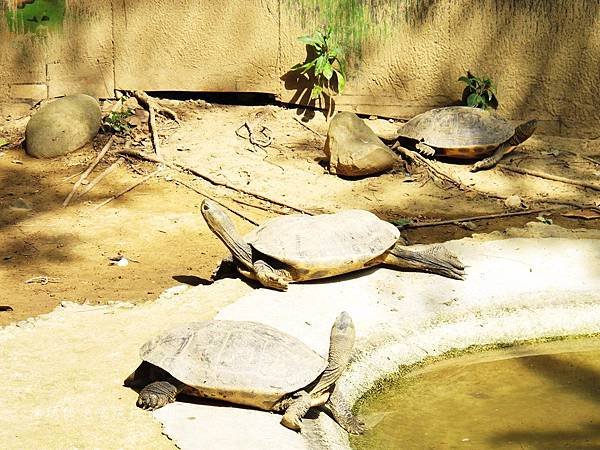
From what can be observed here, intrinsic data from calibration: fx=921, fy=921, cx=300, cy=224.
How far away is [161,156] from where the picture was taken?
372 inches

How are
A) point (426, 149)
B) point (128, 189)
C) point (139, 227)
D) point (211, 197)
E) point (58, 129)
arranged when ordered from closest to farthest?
1. point (139, 227)
2. point (211, 197)
3. point (128, 189)
4. point (426, 149)
5. point (58, 129)

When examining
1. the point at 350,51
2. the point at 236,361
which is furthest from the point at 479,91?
the point at 236,361

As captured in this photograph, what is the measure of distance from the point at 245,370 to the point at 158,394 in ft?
1.43

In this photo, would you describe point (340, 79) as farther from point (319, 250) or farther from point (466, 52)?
point (319, 250)

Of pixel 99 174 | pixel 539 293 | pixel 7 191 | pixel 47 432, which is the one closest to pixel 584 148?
pixel 539 293

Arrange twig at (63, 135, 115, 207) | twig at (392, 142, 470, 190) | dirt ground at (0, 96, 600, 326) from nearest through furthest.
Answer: dirt ground at (0, 96, 600, 326), twig at (63, 135, 115, 207), twig at (392, 142, 470, 190)

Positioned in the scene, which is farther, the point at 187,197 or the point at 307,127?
the point at 307,127

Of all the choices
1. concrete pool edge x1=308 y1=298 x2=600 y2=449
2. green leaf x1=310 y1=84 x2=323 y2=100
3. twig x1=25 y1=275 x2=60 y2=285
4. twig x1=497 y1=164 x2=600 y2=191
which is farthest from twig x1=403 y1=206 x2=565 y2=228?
twig x1=25 y1=275 x2=60 y2=285

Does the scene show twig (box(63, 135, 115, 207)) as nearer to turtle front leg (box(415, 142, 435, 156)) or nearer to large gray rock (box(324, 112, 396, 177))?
large gray rock (box(324, 112, 396, 177))

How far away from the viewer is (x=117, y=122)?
988 cm

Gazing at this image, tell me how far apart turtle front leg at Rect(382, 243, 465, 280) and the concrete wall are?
4.03m

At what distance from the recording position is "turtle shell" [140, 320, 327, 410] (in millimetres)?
4516

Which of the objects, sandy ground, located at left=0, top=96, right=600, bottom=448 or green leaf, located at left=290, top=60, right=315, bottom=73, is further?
green leaf, located at left=290, top=60, right=315, bottom=73

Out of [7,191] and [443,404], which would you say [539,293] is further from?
[7,191]
